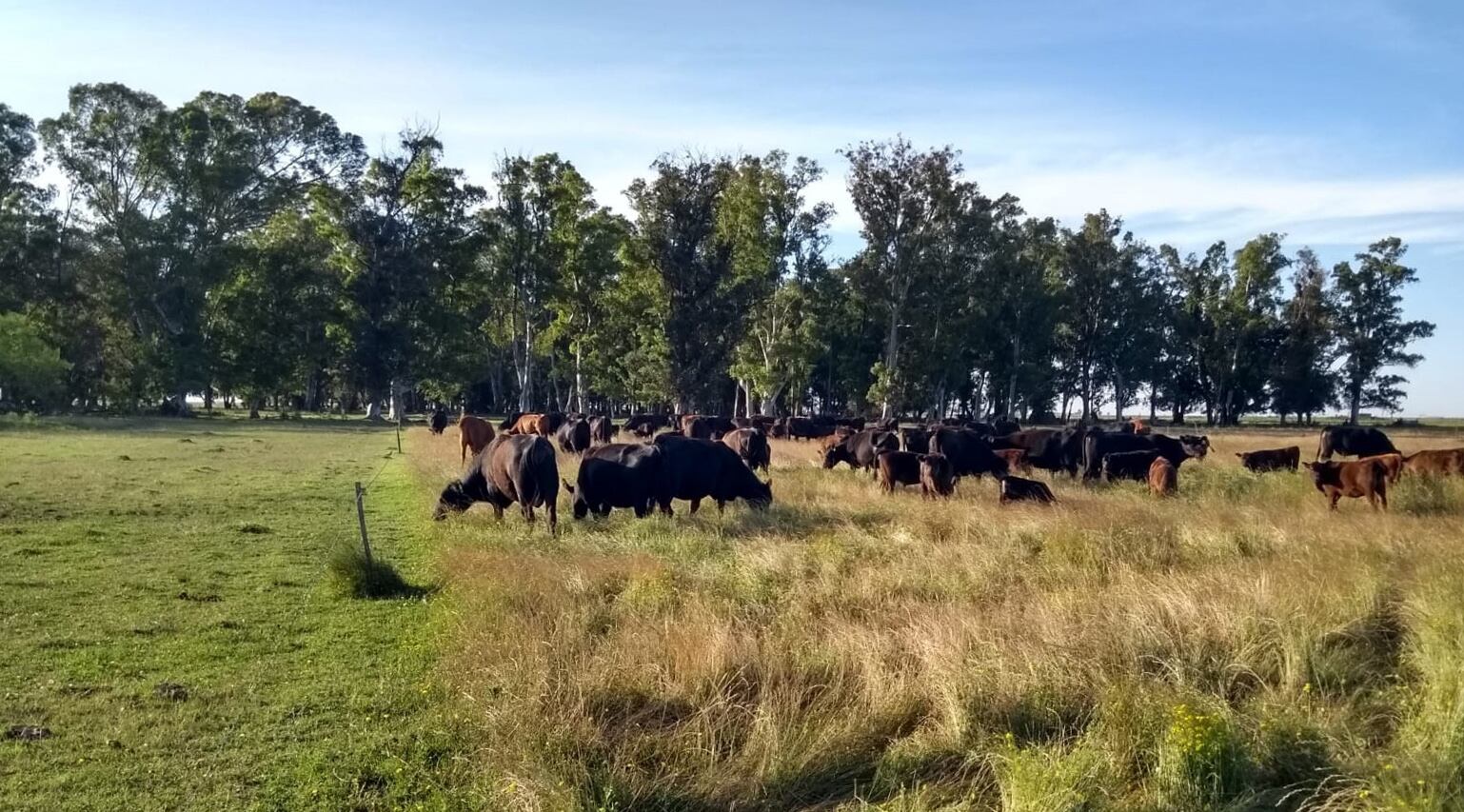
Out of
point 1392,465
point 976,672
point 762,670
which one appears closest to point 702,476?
point 762,670

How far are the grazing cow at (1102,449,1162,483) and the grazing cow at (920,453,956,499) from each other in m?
5.31

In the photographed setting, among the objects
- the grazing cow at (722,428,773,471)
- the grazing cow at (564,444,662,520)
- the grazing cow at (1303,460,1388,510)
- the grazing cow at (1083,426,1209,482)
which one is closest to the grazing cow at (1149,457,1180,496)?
the grazing cow at (1303,460,1388,510)

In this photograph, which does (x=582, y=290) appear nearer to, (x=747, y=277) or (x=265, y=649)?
(x=747, y=277)

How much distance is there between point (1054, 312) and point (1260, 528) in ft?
191

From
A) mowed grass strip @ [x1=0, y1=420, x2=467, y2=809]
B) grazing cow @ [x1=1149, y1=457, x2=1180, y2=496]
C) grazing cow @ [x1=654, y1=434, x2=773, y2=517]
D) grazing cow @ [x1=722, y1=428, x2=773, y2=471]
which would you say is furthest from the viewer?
grazing cow @ [x1=722, y1=428, x2=773, y2=471]

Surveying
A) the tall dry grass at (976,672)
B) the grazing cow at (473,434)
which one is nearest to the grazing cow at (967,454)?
the tall dry grass at (976,672)

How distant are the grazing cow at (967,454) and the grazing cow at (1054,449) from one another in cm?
248

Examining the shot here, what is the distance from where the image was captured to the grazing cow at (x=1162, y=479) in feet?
68.7

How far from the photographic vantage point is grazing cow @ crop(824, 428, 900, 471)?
27203mm

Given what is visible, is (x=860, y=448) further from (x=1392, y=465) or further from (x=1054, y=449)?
(x=1392, y=465)

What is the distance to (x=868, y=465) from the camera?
87.7 feet

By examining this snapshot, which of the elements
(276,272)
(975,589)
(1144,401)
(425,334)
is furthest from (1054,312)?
(975,589)

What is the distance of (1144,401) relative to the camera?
85812 mm

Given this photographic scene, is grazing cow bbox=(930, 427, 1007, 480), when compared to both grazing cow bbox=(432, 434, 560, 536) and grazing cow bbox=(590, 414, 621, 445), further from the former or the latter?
grazing cow bbox=(590, 414, 621, 445)
